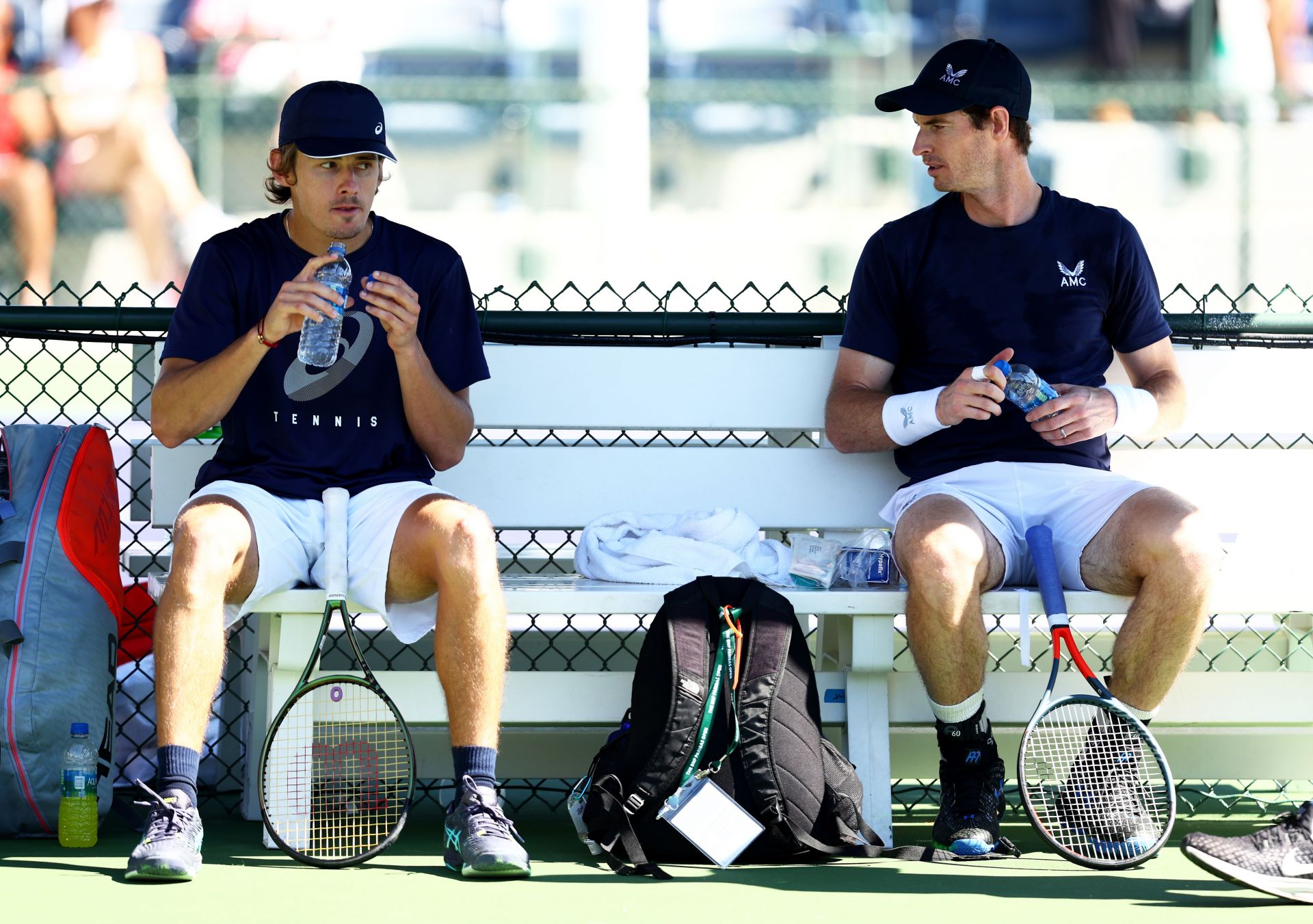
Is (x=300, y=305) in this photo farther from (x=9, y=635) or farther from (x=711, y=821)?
(x=711, y=821)

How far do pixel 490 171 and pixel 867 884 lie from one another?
7.09 metres

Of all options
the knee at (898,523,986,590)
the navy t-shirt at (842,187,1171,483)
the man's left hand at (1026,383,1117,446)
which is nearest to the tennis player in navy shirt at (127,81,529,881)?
the knee at (898,523,986,590)

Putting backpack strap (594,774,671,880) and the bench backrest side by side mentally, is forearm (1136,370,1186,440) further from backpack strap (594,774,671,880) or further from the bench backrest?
backpack strap (594,774,671,880)

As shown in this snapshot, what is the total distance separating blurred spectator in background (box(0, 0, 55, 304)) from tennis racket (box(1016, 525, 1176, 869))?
6.90 m

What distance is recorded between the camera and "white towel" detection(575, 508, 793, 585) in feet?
12.0

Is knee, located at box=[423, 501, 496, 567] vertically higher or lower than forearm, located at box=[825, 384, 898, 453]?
lower

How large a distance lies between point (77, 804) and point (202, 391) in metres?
0.78

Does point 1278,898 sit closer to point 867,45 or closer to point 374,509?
point 374,509

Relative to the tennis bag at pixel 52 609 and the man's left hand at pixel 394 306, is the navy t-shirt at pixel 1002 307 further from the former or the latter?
the tennis bag at pixel 52 609

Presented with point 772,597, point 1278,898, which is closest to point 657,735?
point 772,597

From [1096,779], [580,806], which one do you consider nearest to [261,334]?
[580,806]

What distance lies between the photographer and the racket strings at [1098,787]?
3.23 metres

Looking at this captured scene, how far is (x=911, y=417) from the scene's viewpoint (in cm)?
371

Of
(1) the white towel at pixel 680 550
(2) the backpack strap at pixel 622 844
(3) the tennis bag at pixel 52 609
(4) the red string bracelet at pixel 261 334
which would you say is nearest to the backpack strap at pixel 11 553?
(3) the tennis bag at pixel 52 609
